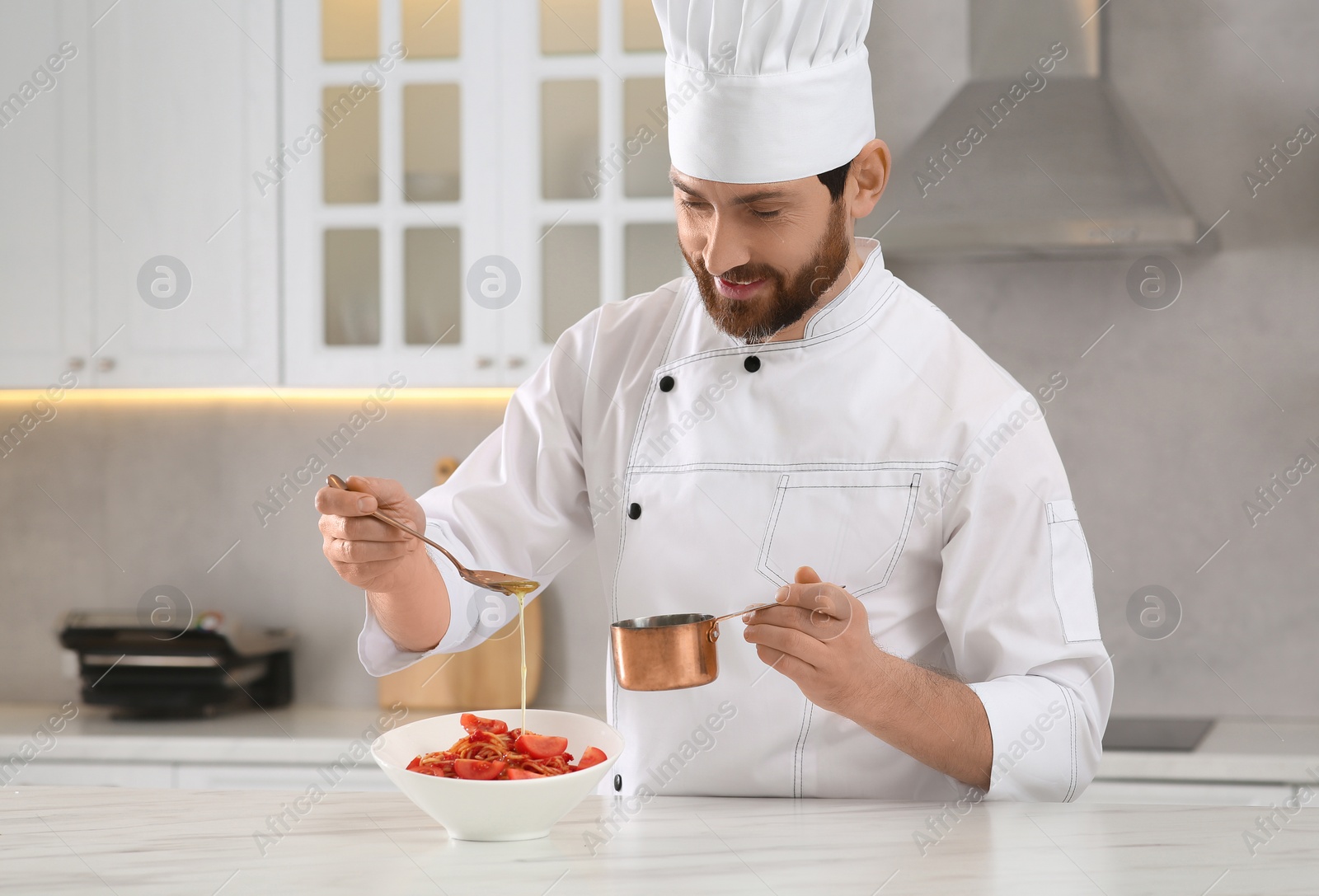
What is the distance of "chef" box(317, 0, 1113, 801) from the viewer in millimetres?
1219

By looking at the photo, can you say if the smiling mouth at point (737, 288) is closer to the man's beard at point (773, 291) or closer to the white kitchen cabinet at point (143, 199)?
the man's beard at point (773, 291)

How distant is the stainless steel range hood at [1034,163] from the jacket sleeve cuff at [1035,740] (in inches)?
51.4

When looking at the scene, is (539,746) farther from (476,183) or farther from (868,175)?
(476,183)

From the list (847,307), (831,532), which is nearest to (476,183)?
(847,307)

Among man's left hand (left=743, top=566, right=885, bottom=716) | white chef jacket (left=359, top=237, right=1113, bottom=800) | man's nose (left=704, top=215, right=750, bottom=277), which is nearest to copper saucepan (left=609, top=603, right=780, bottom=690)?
man's left hand (left=743, top=566, right=885, bottom=716)

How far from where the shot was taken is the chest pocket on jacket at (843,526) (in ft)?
4.30

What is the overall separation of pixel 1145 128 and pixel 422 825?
2.23 metres

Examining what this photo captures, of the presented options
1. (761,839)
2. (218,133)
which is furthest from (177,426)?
(761,839)

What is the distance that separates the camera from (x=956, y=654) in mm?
1277

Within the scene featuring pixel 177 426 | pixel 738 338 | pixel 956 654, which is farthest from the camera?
pixel 177 426

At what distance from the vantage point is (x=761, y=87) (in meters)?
1.32

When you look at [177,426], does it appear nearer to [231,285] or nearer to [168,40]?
[231,285]

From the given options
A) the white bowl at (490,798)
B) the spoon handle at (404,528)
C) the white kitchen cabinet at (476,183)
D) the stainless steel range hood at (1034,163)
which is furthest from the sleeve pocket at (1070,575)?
the white kitchen cabinet at (476,183)

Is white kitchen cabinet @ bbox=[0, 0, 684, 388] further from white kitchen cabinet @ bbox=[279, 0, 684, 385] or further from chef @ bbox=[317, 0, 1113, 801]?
chef @ bbox=[317, 0, 1113, 801]
